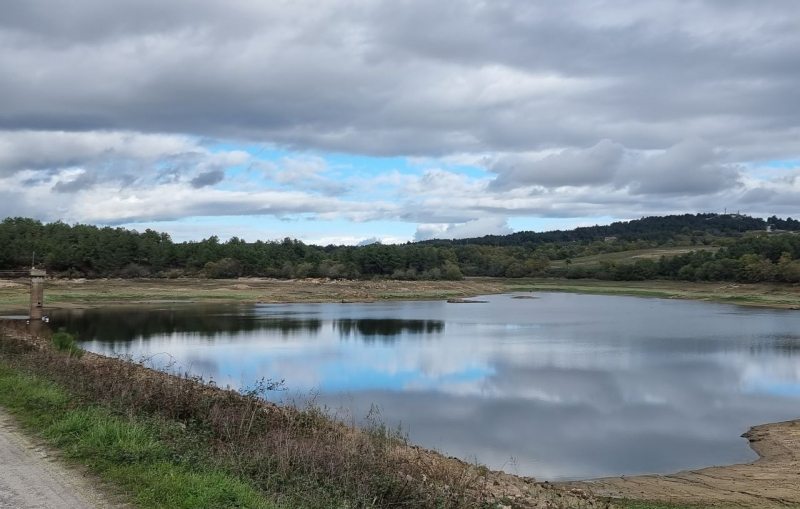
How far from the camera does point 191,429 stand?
31.1 feet

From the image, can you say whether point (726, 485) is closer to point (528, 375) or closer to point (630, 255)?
point (528, 375)

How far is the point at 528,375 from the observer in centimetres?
2381

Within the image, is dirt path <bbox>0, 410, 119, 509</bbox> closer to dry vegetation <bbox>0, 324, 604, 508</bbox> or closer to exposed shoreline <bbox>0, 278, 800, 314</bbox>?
dry vegetation <bbox>0, 324, 604, 508</bbox>

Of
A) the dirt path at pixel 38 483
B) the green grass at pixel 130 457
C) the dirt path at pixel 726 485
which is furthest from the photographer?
the dirt path at pixel 726 485

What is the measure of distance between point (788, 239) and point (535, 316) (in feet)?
213

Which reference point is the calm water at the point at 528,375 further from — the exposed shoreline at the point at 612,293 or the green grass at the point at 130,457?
the green grass at the point at 130,457

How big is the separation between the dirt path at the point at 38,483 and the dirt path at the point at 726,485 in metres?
8.22

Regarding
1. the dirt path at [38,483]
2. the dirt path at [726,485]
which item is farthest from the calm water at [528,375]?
the dirt path at [38,483]

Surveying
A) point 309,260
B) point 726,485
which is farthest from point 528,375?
point 309,260

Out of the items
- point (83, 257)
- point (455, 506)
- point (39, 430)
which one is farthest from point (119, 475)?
point (83, 257)

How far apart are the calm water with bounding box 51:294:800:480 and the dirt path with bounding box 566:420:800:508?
0.70 metres

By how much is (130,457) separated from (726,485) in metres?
9.86

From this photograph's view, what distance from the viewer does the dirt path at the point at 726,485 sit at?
1048 cm

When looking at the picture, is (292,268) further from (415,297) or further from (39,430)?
(39,430)
